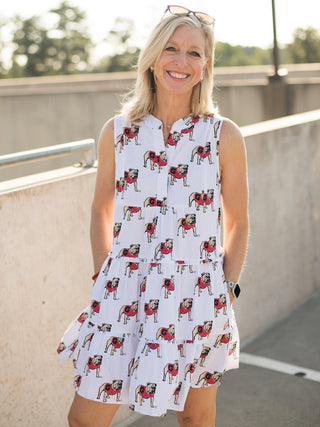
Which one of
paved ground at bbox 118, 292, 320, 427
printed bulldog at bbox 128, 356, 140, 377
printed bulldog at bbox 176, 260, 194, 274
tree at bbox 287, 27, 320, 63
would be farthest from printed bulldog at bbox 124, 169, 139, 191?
tree at bbox 287, 27, 320, 63

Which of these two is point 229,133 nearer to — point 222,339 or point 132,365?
point 222,339

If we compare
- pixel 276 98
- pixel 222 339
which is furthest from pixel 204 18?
pixel 276 98

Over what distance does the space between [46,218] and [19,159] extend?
1.05 feet

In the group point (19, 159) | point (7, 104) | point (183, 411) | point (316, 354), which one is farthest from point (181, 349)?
point (7, 104)

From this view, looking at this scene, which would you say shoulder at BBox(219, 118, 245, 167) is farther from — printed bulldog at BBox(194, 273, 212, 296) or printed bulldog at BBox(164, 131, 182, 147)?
printed bulldog at BBox(194, 273, 212, 296)

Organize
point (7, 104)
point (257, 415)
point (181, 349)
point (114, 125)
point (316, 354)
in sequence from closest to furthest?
point (181, 349)
point (114, 125)
point (257, 415)
point (316, 354)
point (7, 104)

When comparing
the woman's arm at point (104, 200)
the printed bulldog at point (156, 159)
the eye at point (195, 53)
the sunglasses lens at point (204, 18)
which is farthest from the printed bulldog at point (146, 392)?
the sunglasses lens at point (204, 18)

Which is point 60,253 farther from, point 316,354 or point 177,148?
point 316,354

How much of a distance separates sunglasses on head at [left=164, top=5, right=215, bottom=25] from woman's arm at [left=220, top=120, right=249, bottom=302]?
1.32 feet

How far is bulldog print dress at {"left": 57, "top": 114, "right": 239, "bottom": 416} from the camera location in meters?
2.39

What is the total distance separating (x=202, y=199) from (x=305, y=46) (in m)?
64.2

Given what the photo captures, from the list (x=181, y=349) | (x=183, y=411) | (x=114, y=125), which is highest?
(x=114, y=125)

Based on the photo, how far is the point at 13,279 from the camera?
3123mm

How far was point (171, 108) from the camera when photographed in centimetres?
261
